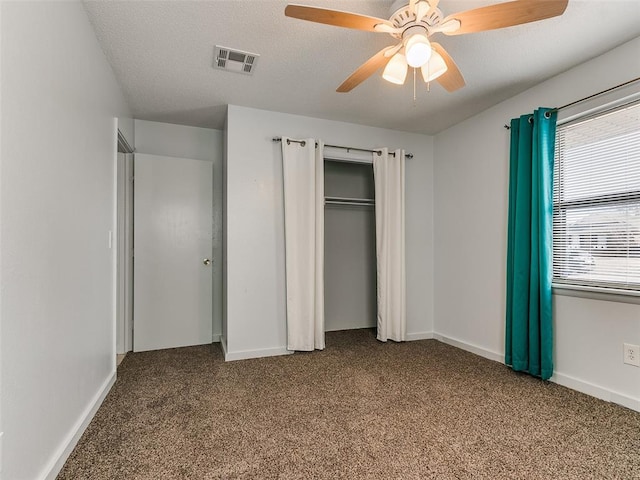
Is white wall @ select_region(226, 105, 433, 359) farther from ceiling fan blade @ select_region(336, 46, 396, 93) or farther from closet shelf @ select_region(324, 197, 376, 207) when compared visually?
ceiling fan blade @ select_region(336, 46, 396, 93)

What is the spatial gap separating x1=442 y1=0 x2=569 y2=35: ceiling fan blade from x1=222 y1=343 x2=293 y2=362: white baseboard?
9.62 feet

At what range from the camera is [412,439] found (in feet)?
5.90

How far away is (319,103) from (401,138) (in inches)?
49.0

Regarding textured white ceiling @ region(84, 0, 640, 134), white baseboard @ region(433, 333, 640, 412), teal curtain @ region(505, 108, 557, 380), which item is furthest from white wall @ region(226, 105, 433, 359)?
white baseboard @ region(433, 333, 640, 412)

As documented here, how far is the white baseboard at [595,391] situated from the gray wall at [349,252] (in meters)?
2.25

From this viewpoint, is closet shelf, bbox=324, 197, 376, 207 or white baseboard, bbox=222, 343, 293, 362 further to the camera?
closet shelf, bbox=324, 197, 376, 207

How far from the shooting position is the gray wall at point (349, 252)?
434 cm

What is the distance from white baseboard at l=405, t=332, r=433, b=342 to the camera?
12.6 ft

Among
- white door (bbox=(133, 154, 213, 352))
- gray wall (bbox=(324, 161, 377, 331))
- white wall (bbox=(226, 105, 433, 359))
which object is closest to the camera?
white wall (bbox=(226, 105, 433, 359))

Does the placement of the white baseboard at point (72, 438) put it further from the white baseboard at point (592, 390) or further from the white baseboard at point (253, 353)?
the white baseboard at point (592, 390)

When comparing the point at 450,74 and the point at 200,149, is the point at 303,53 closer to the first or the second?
the point at 450,74

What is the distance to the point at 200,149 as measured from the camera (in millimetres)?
3861

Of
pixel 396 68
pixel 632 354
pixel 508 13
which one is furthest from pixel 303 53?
pixel 632 354

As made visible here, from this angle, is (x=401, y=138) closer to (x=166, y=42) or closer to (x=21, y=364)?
(x=166, y=42)
